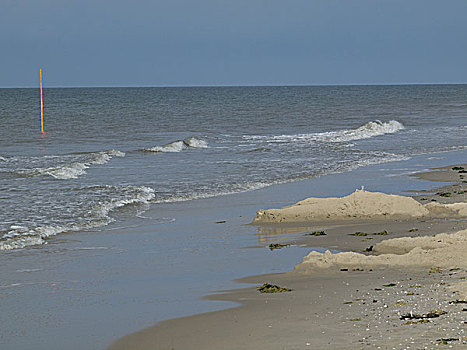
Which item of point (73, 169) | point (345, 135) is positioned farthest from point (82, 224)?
point (345, 135)

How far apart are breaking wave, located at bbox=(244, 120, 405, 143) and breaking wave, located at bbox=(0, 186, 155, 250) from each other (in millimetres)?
18153

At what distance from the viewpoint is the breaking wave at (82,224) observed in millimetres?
11325

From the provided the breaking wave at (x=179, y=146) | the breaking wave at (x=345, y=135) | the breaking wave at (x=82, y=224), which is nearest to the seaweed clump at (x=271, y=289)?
Result: the breaking wave at (x=82, y=224)

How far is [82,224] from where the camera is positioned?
1287 centimetres

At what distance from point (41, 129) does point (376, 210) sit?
116 feet

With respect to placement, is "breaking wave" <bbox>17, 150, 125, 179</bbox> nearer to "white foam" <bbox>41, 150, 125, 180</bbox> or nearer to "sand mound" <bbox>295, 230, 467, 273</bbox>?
"white foam" <bbox>41, 150, 125, 180</bbox>

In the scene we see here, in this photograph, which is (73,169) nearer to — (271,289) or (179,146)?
(179,146)

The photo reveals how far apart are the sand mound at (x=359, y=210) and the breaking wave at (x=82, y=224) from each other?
302 centimetres

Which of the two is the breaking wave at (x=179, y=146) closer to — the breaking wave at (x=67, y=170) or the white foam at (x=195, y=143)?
the white foam at (x=195, y=143)

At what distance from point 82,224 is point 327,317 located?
7361 millimetres

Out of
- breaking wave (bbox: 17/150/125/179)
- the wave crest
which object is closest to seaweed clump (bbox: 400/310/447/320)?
breaking wave (bbox: 17/150/125/179)

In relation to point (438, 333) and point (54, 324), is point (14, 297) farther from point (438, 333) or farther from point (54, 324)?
point (438, 333)

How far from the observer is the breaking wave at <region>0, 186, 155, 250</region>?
1132cm

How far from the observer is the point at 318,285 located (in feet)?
25.1
